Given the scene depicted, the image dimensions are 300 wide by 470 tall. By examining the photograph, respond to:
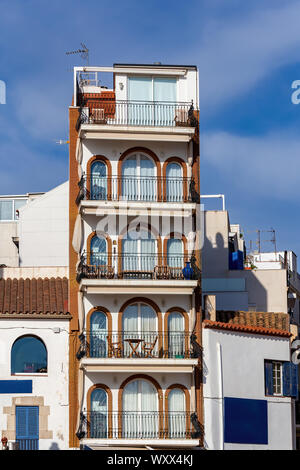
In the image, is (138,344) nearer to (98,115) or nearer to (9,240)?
(98,115)

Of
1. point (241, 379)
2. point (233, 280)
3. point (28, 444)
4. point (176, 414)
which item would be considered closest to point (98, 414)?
point (28, 444)

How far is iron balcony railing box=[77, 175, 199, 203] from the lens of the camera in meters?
52.8

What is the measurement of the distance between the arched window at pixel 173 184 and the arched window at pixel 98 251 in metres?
4.12

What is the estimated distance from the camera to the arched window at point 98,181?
173 ft

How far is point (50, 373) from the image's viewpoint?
50.9m

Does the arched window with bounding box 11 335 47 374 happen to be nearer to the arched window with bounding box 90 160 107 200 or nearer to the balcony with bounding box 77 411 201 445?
the balcony with bounding box 77 411 201 445

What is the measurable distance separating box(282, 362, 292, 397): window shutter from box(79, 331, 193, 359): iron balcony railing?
618 cm

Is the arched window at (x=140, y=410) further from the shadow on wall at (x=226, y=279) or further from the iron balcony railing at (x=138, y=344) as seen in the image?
the shadow on wall at (x=226, y=279)

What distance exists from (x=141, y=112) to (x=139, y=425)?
52.9ft

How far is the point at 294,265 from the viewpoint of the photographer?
285ft

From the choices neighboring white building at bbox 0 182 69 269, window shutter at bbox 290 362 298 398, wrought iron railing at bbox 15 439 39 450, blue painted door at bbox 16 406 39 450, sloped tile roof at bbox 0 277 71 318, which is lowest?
wrought iron railing at bbox 15 439 39 450

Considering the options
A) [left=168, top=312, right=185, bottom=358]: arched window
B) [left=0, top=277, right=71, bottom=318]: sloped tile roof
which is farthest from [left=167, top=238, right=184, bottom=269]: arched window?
[left=0, top=277, right=71, bottom=318]: sloped tile roof

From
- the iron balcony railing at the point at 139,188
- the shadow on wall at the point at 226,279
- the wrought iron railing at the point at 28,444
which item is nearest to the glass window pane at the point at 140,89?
the iron balcony railing at the point at 139,188

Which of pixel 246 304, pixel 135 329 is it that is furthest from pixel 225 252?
pixel 135 329
